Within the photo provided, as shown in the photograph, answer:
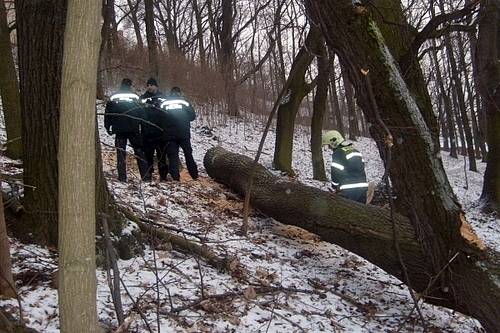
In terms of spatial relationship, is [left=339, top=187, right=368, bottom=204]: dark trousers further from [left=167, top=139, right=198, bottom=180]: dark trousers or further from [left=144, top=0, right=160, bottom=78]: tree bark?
[left=144, top=0, right=160, bottom=78]: tree bark

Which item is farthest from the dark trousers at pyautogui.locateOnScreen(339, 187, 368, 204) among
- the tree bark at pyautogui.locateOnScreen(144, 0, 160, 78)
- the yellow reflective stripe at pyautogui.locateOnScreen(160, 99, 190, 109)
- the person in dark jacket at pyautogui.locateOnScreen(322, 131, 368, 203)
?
the tree bark at pyautogui.locateOnScreen(144, 0, 160, 78)

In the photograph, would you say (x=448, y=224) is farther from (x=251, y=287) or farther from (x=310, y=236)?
(x=310, y=236)

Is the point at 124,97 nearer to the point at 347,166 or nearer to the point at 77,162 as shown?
the point at 347,166

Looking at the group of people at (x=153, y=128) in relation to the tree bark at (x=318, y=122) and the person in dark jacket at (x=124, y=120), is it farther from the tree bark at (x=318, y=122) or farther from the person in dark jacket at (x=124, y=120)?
the tree bark at (x=318, y=122)

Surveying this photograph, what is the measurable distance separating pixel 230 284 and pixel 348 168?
12.3 feet

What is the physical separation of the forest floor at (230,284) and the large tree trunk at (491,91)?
21.3 feet

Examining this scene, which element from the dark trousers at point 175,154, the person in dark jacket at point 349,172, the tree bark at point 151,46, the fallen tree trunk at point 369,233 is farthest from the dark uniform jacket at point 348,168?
the tree bark at point 151,46

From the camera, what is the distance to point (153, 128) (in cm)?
838

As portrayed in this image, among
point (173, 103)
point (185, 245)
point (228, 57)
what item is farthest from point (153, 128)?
point (228, 57)

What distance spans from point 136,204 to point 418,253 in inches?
133

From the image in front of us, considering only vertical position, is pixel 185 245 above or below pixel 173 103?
below

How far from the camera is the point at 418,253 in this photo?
5074 mm

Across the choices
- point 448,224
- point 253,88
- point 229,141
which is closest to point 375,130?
point 448,224

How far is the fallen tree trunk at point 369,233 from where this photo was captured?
4172mm
